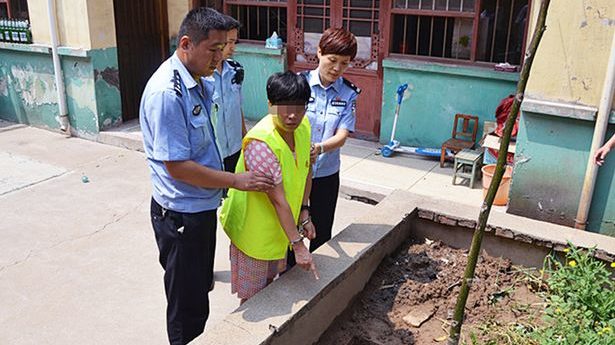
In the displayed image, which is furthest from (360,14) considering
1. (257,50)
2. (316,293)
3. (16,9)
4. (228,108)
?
Answer: (16,9)

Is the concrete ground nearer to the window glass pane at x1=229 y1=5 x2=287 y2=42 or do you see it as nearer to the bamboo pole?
the window glass pane at x1=229 y1=5 x2=287 y2=42

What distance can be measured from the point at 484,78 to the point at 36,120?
5739 millimetres

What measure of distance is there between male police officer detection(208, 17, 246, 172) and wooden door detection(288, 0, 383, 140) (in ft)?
9.79

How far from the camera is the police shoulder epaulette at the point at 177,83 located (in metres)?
2.09

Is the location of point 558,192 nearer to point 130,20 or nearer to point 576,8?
point 576,8

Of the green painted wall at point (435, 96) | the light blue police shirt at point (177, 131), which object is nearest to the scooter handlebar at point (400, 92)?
the green painted wall at point (435, 96)

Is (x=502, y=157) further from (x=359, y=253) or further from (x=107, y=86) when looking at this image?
(x=107, y=86)

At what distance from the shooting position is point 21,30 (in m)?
6.93

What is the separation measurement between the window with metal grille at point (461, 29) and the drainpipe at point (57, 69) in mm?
3969

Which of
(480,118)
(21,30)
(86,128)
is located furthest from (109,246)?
(21,30)

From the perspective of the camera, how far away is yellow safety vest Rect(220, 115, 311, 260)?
2.33 m

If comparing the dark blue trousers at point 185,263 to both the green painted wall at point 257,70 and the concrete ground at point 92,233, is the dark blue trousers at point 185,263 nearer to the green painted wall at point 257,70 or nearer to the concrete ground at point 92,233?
the concrete ground at point 92,233

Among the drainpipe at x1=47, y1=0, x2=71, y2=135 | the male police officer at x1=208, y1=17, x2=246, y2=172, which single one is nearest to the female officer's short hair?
the male police officer at x1=208, y1=17, x2=246, y2=172

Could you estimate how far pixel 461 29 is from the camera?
5.58 meters
